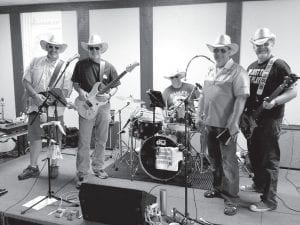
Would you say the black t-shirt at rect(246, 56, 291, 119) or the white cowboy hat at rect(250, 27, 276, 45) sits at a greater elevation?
the white cowboy hat at rect(250, 27, 276, 45)

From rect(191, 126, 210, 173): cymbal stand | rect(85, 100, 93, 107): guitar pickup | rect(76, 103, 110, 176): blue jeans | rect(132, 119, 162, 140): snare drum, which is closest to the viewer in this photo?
rect(85, 100, 93, 107): guitar pickup

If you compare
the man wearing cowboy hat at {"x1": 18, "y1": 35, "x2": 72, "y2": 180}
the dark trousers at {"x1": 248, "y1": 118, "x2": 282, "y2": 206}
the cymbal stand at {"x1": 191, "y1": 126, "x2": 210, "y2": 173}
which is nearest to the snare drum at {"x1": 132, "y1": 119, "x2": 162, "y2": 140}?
the cymbal stand at {"x1": 191, "y1": 126, "x2": 210, "y2": 173}

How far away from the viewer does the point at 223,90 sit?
11.2ft

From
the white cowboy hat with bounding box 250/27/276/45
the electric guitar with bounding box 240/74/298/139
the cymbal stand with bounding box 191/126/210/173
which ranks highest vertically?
the white cowboy hat with bounding box 250/27/276/45

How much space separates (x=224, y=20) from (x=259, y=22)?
1.86 feet

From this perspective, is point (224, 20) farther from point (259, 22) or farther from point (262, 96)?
point (262, 96)

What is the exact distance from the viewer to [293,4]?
5.18m

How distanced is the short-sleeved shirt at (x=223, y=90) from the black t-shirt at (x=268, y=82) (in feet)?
0.64

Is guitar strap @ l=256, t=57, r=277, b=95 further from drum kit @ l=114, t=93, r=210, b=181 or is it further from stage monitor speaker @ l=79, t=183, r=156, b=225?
stage monitor speaker @ l=79, t=183, r=156, b=225

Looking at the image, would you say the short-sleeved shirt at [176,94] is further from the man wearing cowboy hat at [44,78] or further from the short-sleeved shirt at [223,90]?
the man wearing cowboy hat at [44,78]

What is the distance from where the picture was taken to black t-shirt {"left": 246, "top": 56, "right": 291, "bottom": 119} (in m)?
3.25

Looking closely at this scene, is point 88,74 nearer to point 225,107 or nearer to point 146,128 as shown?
point 146,128

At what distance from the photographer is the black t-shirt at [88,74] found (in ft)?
13.7

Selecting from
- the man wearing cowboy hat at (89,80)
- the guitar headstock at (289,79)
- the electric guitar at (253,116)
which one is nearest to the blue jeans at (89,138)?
the man wearing cowboy hat at (89,80)
